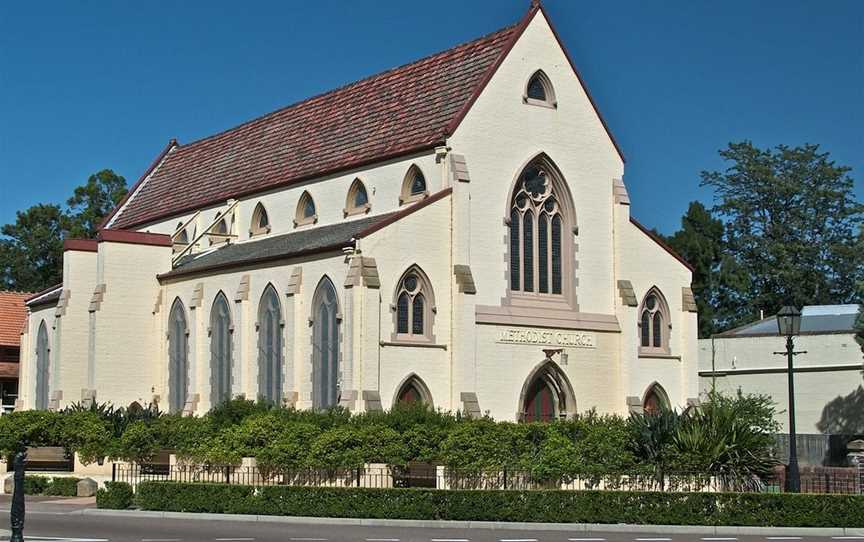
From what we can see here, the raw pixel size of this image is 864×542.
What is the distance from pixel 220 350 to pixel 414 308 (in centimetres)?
1078

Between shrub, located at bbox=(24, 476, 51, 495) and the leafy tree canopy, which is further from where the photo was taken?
Result: the leafy tree canopy

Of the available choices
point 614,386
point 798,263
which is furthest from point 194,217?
point 798,263

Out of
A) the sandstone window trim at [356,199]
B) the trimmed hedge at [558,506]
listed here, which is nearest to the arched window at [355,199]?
the sandstone window trim at [356,199]

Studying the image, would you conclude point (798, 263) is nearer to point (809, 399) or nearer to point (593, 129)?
point (809, 399)

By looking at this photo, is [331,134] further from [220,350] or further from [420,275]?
[420,275]

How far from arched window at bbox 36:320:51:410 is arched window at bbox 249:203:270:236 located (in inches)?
503

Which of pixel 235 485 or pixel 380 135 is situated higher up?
pixel 380 135

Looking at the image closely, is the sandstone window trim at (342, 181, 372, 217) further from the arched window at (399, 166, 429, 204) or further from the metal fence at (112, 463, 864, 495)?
the metal fence at (112, 463, 864, 495)

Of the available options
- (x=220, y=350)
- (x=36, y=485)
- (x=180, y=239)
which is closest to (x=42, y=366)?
(x=180, y=239)

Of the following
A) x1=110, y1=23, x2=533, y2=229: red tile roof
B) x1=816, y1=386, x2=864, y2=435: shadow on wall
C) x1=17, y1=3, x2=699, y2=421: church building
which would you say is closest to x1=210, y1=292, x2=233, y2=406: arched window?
x1=17, y1=3, x2=699, y2=421: church building

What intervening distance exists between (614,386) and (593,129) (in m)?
9.75

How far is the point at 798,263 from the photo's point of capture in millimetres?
86750

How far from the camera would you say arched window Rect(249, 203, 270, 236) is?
178ft

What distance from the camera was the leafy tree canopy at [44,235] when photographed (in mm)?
96125
